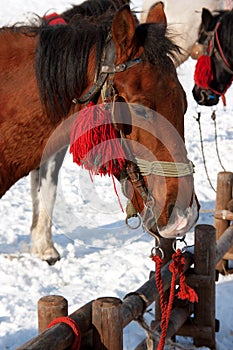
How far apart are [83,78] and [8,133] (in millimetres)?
374

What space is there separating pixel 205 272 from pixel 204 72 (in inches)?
110

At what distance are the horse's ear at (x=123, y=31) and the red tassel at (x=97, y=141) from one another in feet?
0.72

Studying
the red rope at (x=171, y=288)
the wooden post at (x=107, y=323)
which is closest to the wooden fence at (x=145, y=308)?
the wooden post at (x=107, y=323)

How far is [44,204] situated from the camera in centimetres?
492

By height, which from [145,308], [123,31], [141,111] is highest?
[123,31]

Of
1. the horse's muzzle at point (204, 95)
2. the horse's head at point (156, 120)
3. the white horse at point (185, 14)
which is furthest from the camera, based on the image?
the white horse at point (185, 14)

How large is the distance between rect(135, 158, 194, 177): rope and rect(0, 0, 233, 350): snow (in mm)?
489

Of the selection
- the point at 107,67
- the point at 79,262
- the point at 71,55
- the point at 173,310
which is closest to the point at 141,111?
the point at 107,67

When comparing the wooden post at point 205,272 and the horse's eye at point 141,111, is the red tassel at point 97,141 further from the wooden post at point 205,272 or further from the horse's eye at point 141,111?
the wooden post at point 205,272

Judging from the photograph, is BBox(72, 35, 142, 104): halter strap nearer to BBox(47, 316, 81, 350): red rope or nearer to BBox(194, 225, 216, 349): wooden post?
BBox(47, 316, 81, 350): red rope

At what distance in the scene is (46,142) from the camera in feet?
7.40

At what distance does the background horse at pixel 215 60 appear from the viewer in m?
5.38

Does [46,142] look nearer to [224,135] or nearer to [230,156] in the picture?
[230,156]

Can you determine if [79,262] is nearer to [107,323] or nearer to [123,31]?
[107,323]
